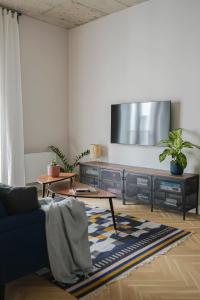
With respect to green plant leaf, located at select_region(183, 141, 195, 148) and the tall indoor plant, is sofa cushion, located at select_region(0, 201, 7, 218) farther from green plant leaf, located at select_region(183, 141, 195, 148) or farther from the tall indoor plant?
the tall indoor plant

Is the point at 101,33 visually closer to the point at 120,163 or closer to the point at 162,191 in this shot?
the point at 120,163

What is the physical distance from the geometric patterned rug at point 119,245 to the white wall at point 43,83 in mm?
2186

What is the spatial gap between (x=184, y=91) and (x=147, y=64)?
803mm

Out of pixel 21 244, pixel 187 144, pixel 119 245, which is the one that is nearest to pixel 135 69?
pixel 187 144

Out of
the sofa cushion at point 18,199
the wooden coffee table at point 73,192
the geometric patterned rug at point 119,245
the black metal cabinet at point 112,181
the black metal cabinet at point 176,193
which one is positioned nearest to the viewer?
the sofa cushion at point 18,199

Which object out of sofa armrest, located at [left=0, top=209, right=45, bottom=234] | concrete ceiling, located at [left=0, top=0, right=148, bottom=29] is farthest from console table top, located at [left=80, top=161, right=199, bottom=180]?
concrete ceiling, located at [left=0, top=0, right=148, bottom=29]

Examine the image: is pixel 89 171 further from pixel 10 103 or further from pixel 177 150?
pixel 10 103

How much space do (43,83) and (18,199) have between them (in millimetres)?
3787

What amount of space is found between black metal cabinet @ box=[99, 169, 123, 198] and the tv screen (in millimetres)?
592

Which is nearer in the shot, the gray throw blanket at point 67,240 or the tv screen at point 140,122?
the gray throw blanket at point 67,240

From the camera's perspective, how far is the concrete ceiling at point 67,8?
14.7 feet

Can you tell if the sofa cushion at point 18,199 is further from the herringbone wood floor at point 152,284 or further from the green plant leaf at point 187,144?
the green plant leaf at point 187,144

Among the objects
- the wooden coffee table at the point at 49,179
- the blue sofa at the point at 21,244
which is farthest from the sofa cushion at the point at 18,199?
the wooden coffee table at the point at 49,179

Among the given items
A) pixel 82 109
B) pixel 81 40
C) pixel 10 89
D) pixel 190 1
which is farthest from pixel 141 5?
pixel 10 89
